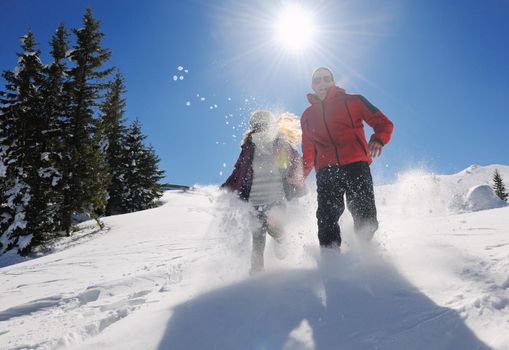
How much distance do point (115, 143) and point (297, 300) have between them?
31.2 metres

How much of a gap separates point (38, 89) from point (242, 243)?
1674 centimetres

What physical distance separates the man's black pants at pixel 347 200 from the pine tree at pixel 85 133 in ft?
49.5

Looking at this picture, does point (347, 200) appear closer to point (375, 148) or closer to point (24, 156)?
point (375, 148)

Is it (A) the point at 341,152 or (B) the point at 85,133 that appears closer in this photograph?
(A) the point at 341,152

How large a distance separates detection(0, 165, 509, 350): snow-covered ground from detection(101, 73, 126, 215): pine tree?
2454 cm

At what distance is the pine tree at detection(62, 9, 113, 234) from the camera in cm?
1681

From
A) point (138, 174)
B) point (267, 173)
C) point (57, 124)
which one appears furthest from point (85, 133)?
point (267, 173)

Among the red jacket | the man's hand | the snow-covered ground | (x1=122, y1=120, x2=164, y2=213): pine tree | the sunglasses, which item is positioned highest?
(x1=122, y1=120, x2=164, y2=213): pine tree

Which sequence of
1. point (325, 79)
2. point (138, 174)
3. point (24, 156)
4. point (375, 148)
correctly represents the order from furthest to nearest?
point (138, 174), point (24, 156), point (325, 79), point (375, 148)

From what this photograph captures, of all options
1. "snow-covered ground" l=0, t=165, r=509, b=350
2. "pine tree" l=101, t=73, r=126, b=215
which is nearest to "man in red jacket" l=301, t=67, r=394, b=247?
"snow-covered ground" l=0, t=165, r=509, b=350

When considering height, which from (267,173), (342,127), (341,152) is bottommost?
(267,173)

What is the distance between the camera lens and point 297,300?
2.95m

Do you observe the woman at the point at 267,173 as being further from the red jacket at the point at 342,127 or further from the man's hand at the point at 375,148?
the man's hand at the point at 375,148

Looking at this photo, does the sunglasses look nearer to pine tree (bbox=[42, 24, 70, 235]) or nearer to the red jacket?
the red jacket
